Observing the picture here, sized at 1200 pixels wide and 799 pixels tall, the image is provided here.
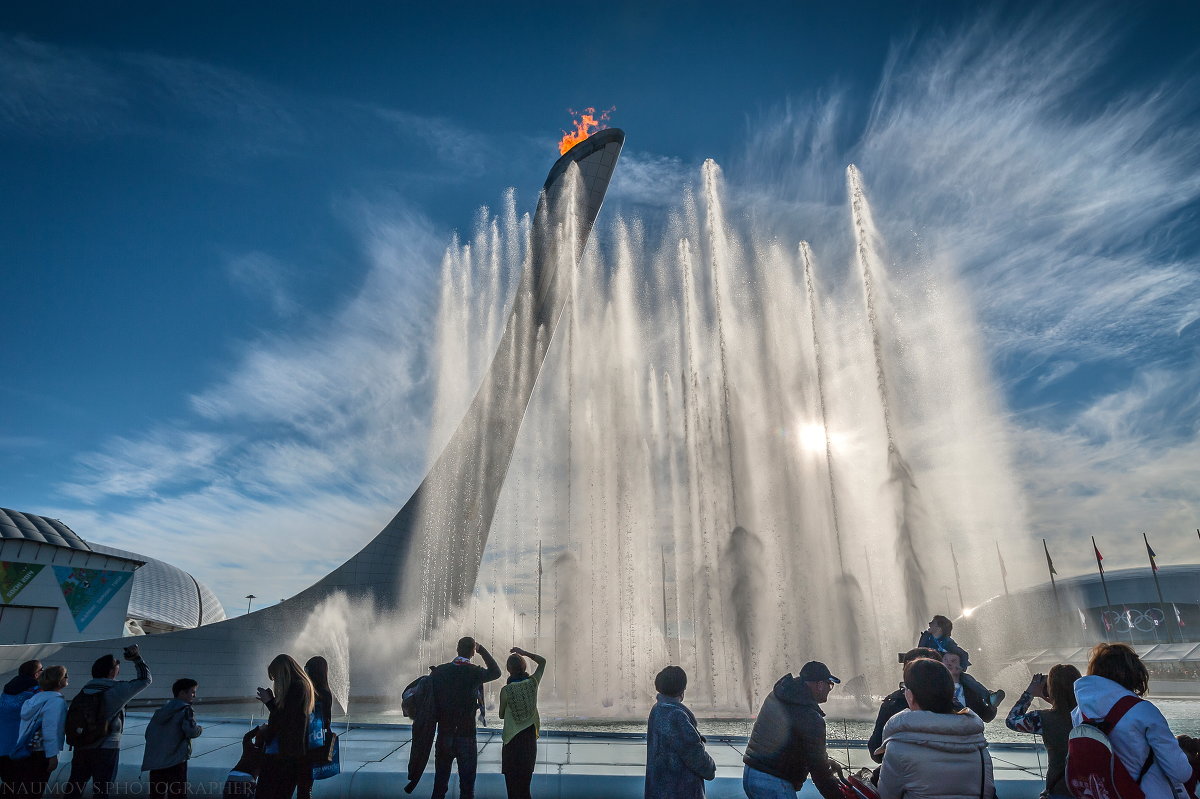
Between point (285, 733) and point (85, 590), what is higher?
point (85, 590)

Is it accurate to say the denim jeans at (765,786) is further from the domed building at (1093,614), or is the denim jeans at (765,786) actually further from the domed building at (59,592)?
the domed building at (1093,614)

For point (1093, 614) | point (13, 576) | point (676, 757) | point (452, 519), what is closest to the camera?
point (676, 757)

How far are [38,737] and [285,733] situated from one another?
1.89 meters

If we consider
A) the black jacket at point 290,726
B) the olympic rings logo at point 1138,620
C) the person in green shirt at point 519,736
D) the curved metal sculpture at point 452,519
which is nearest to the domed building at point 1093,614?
the olympic rings logo at point 1138,620

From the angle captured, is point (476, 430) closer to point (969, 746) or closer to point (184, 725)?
point (184, 725)

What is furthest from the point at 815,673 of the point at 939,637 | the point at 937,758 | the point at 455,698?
the point at 455,698

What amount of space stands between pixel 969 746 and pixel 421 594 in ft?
55.7

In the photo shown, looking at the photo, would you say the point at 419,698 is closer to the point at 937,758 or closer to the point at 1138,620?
the point at 937,758

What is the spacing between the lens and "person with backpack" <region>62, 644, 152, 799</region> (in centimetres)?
394

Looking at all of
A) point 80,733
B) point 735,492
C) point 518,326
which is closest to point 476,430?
point 518,326

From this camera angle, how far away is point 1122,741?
218 centimetres

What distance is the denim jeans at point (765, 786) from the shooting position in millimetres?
2812

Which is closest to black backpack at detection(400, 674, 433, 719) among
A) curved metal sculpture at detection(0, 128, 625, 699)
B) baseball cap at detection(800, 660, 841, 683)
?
baseball cap at detection(800, 660, 841, 683)

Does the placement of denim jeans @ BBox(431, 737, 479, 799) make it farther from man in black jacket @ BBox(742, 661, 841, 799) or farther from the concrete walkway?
man in black jacket @ BBox(742, 661, 841, 799)
